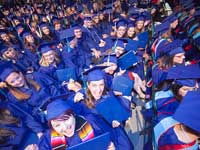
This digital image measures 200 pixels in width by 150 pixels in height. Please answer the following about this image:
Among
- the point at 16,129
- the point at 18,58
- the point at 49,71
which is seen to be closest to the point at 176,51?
the point at 49,71

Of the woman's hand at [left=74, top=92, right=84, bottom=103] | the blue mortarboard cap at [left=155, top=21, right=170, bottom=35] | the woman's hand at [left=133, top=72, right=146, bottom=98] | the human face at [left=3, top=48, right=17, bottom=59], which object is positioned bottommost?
the woman's hand at [left=133, top=72, right=146, bottom=98]

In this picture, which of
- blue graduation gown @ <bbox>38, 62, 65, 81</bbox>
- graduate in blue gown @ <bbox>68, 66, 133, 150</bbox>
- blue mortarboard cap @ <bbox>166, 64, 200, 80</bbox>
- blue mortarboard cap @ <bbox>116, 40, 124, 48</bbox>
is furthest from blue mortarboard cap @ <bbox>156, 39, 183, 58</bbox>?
blue graduation gown @ <bbox>38, 62, 65, 81</bbox>

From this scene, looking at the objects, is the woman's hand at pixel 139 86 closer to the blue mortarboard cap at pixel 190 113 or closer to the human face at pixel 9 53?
the blue mortarboard cap at pixel 190 113

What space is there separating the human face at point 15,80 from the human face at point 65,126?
128cm

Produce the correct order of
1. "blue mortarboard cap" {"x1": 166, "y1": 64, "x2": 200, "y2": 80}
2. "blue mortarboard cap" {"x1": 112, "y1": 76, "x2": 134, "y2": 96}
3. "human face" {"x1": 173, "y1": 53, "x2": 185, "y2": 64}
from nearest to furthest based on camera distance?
1. "blue mortarboard cap" {"x1": 166, "y1": 64, "x2": 200, "y2": 80}
2. "blue mortarboard cap" {"x1": 112, "y1": 76, "x2": 134, "y2": 96}
3. "human face" {"x1": 173, "y1": 53, "x2": 185, "y2": 64}

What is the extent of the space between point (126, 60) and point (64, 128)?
1.94 m

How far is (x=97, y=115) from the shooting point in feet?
8.78

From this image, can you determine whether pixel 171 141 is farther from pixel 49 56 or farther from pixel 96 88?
pixel 49 56

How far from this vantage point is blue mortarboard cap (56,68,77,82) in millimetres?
3415

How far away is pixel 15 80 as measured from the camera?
316 cm

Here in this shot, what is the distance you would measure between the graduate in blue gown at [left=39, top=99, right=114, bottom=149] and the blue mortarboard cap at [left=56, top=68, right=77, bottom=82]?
3.73 ft

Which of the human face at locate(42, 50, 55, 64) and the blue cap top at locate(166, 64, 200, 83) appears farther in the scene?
the human face at locate(42, 50, 55, 64)

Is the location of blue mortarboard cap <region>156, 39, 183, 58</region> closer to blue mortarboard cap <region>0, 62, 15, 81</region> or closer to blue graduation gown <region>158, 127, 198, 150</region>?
blue graduation gown <region>158, 127, 198, 150</region>

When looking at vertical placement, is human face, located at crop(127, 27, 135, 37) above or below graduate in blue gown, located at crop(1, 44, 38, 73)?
above
